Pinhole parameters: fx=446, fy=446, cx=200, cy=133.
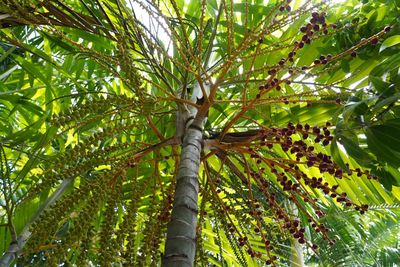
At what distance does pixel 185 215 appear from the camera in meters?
1.04

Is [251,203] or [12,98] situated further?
[12,98]

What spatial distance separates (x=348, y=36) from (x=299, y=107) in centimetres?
39

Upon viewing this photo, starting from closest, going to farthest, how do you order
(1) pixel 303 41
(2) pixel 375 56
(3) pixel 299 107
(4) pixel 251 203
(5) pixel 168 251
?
1. (5) pixel 168 251
2. (1) pixel 303 41
3. (4) pixel 251 203
4. (2) pixel 375 56
5. (3) pixel 299 107

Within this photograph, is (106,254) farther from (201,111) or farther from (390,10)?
(390,10)

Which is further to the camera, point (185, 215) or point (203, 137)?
point (203, 137)

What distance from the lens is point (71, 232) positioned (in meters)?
1.12

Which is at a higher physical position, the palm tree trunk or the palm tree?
the palm tree

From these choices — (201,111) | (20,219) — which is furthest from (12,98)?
(201,111)

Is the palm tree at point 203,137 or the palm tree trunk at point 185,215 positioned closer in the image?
the palm tree trunk at point 185,215

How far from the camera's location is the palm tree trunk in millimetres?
935

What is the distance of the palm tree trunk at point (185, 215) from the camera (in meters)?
0.93

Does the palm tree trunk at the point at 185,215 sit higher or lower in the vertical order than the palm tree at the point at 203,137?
lower

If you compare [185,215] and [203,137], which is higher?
[203,137]

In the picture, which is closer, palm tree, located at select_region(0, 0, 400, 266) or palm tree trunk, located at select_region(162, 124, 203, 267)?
palm tree trunk, located at select_region(162, 124, 203, 267)
